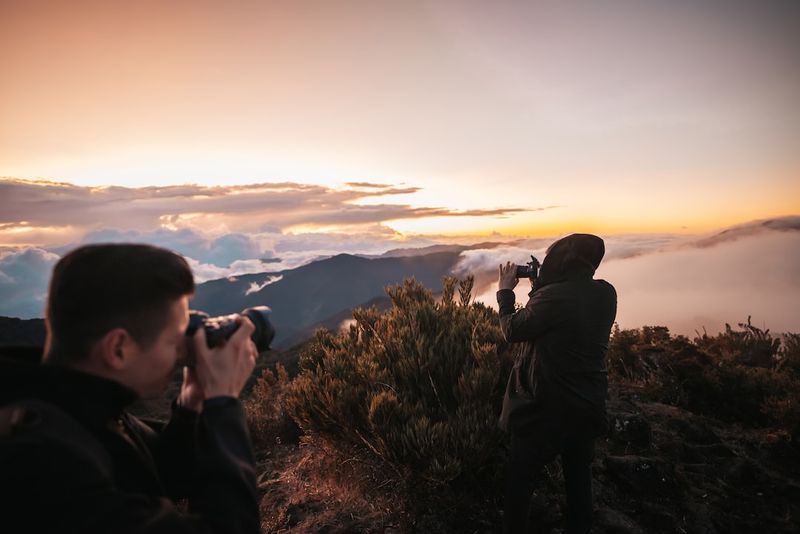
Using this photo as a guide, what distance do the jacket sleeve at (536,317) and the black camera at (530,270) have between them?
0.96 feet

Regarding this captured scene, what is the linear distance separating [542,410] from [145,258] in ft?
8.14

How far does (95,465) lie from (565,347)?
2.56 m

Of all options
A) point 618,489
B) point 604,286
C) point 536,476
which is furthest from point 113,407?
point 618,489

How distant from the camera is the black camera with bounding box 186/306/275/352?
53.7 inches

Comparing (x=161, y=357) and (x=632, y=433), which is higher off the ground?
(x=161, y=357)

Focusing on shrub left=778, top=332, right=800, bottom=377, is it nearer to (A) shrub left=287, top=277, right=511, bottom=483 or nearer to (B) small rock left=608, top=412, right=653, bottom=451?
(B) small rock left=608, top=412, right=653, bottom=451

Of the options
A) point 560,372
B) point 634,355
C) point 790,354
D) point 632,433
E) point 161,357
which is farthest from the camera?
point 790,354

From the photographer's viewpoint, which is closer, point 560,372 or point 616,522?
point 560,372

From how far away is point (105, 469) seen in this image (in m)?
1.03

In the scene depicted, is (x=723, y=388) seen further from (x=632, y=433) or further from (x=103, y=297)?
(x=103, y=297)

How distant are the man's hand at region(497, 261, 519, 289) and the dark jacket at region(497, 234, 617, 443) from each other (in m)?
0.22

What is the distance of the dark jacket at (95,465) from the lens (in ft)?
3.01

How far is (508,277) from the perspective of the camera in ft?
10.9

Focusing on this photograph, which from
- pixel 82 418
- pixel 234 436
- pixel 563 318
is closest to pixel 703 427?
pixel 563 318
